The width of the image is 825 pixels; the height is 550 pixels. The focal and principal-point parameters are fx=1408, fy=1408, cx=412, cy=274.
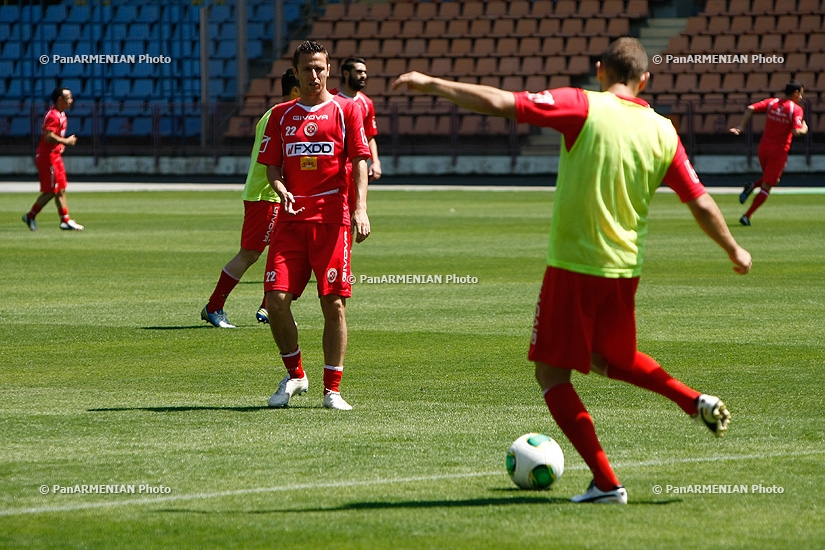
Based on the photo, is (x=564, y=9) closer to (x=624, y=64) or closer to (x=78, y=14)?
(x=78, y=14)

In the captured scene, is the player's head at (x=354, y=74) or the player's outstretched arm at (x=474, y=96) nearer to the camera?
the player's outstretched arm at (x=474, y=96)

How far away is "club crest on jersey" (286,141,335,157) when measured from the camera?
8.07 meters

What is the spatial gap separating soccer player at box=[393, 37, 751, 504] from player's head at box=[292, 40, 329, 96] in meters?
2.33

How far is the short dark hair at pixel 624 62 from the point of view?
572 centimetres

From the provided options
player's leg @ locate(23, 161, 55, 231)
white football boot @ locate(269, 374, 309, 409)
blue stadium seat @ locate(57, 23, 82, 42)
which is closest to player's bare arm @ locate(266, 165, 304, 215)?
white football boot @ locate(269, 374, 309, 409)

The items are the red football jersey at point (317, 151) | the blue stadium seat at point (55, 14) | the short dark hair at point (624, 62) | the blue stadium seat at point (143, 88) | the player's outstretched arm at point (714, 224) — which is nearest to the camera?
the short dark hair at point (624, 62)

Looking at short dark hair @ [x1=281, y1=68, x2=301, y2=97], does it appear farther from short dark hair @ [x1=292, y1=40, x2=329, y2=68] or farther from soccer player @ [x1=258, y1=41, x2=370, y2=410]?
short dark hair @ [x1=292, y1=40, x2=329, y2=68]

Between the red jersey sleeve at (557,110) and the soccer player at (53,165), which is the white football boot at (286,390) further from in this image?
the soccer player at (53,165)

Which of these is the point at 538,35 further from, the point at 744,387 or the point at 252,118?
the point at 744,387

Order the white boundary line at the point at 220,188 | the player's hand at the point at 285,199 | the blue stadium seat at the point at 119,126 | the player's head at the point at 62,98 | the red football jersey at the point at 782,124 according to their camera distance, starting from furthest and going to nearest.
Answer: the blue stadium seat at the point at 119,126
the white boundary line at the point at 220,188
the red football jersey at the point at 782,124
the player's head at the point at 62,98
the player's hand at the point at 285,199

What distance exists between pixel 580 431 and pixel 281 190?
112 inches

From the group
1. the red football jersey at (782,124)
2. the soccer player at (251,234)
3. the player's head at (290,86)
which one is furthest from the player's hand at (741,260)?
the red football jersey at (782,124)

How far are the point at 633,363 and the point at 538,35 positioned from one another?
37.5 metres

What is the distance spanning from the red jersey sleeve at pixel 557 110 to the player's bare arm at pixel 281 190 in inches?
97.5
